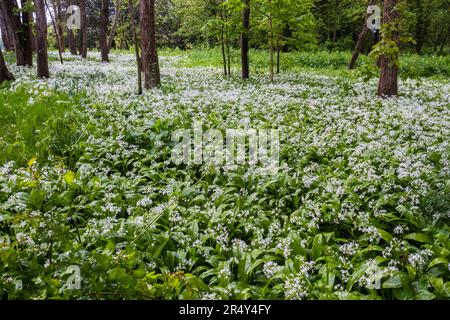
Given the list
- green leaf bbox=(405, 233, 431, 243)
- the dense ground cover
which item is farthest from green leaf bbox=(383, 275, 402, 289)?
green leaf bbox=(405, 233, 431, 243)

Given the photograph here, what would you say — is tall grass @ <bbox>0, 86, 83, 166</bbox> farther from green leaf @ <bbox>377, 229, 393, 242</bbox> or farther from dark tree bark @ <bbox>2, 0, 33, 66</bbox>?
dark tree bark @ <bbox>2, 0, 33, 66</bbox>

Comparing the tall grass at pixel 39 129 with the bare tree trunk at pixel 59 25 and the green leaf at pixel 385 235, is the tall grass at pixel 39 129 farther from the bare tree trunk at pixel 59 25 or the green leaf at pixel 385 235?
the bare tree trunk at pixel 59 25

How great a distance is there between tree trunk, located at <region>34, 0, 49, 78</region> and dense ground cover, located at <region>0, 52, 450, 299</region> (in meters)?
5.11

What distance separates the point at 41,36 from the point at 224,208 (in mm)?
12432

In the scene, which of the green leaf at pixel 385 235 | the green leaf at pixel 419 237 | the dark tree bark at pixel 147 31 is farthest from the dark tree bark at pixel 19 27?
the green leaf at pixel 419 237

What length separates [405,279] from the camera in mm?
3646

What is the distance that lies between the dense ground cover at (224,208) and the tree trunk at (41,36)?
16.8ft

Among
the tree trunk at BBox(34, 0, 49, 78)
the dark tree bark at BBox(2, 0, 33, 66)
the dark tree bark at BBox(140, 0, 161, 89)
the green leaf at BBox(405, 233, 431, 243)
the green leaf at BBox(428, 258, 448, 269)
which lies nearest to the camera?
the green leaf at BBox(428, 258, 448, 269)

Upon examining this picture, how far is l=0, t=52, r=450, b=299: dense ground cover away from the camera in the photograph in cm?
359

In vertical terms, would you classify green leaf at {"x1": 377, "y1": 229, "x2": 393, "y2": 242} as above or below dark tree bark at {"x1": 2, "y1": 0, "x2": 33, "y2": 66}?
below

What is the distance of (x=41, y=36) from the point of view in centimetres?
1402

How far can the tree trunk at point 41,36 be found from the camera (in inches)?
527

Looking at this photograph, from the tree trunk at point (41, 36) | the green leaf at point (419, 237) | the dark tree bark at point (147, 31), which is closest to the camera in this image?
the green leaf at point (419, 237)

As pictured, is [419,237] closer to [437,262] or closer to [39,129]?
[437,262]
